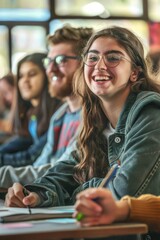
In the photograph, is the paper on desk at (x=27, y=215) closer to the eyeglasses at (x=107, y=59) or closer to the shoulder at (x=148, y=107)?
the shoulder at (x=148, y=107)

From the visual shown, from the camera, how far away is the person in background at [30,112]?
3.74 meters

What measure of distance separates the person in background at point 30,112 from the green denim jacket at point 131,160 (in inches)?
57.2

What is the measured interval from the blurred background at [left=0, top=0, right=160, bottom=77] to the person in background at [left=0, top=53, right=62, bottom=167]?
2.85 m

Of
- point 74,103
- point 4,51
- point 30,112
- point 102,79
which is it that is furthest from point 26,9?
point 102,79

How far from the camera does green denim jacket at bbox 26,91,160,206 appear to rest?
175cm

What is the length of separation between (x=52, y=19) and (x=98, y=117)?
5.02 meters

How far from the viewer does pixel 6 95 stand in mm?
6082

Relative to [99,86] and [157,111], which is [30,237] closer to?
[157,111]

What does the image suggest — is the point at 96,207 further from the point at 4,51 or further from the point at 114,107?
the point at 4,51

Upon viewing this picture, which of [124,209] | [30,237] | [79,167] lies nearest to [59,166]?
[79,167]

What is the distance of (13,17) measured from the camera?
7090 millimetres

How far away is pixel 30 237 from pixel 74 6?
614 centimetres

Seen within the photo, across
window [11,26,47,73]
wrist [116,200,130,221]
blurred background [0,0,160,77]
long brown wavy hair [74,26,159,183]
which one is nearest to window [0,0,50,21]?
blurred background [0,0,160,77]

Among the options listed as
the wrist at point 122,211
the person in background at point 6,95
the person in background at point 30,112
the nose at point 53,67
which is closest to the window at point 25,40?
the person in background at point 6,95
